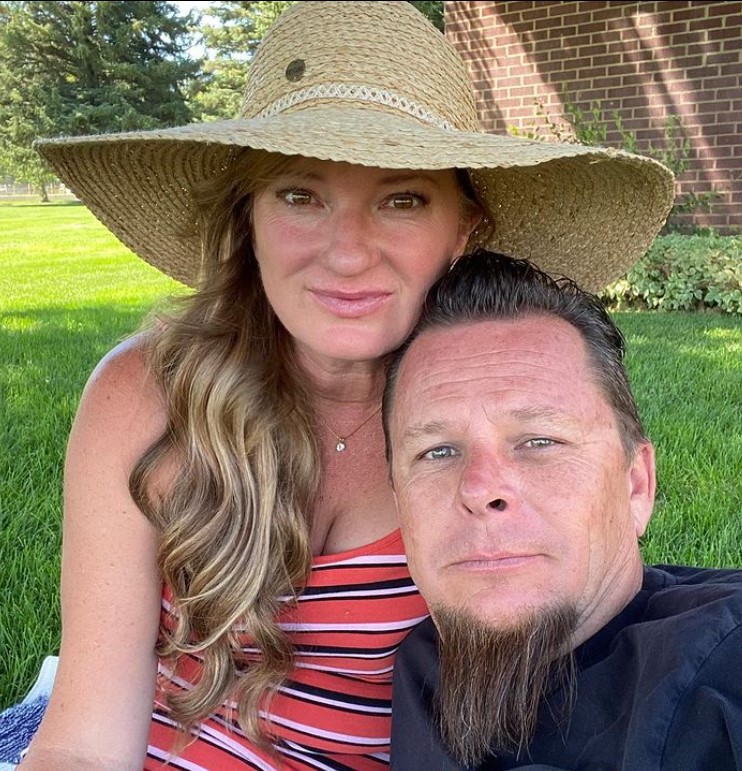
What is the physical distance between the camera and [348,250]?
5.35ft

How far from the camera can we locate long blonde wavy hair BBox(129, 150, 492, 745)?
1708mm

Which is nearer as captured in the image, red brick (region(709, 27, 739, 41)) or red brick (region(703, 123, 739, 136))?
red brick (region(709, 27, 739, 41))

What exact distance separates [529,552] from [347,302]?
2.00 feet

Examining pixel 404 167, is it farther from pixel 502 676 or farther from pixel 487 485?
pixel 502 676

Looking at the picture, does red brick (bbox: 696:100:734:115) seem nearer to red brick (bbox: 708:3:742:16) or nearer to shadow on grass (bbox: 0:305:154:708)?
red brick (bbox: 708:3:742:16)

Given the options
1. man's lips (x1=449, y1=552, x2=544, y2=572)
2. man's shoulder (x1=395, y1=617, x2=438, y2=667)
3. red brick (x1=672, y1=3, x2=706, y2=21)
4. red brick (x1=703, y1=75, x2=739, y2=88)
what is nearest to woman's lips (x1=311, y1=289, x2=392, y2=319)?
man's lips (x1=449, y1=552, x2=544, y2=572)

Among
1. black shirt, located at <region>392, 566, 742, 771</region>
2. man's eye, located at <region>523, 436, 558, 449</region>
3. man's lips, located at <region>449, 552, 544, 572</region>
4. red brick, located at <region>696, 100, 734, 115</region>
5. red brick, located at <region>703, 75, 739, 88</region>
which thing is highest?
red brick, located at <region>703, 75, 739, 88</region>

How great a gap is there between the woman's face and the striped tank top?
0.48 metres

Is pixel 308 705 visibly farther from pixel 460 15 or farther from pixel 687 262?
pixel 460 15

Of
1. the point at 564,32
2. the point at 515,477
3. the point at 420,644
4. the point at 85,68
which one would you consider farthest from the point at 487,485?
the point at 85,68

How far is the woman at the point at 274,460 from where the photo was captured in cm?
165

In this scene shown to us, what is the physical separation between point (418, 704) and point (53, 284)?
10.4 meters

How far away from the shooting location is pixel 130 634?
1.72 meters

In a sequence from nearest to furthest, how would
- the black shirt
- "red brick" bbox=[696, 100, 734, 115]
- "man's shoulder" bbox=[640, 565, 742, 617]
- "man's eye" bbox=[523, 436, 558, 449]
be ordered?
the black shirt
"man's shoulder" bbox=[640, 565, 742, 617]
"man's eye" bbox=[523, 436, 558, 449]
"red brick" bbox=[696, 100, 734, 115]
